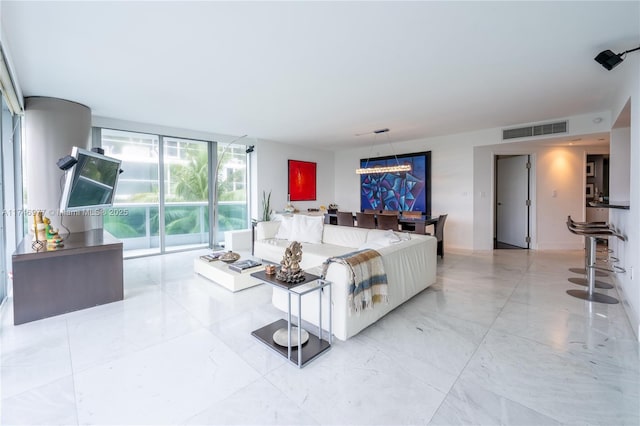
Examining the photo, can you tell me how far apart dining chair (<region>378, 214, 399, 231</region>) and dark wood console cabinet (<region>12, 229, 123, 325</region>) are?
154 inches

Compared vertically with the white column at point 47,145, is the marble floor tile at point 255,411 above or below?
below

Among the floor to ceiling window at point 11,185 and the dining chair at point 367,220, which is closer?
the floor to ceiling window at point 11,185

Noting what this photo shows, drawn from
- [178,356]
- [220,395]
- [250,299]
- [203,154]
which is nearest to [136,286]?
[250,299]

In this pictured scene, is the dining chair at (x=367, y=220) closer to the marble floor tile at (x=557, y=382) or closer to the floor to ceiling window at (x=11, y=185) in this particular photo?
the marble floor tile at (x=557, y=382)

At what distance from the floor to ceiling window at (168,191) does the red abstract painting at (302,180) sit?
49.2 inches

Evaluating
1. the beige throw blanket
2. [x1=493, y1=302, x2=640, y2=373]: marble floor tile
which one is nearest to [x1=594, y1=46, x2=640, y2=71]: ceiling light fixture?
[x1=493, y1=302, x2=640, y2=373]: marble floor tile

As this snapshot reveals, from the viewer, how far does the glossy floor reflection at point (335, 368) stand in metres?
1.60

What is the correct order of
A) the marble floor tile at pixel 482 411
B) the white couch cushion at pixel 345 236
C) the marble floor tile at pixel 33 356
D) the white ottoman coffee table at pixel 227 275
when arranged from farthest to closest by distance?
the white couch cushion at pixel 345 236 → the white ottoman coffee table at pixel 227 275 → the marble floor tile at pixel 33 356 → the marble floor tile at pixel 482 411

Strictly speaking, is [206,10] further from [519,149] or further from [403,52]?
[519,149]

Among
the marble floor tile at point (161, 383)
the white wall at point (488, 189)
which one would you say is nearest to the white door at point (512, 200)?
the white wall at point (488, 189)

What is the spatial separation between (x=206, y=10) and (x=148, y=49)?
914mm

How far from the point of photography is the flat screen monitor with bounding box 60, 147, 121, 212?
9.70ft

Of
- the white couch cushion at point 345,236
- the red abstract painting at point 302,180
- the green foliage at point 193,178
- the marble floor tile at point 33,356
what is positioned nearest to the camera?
the marble floor tile at point 33,356

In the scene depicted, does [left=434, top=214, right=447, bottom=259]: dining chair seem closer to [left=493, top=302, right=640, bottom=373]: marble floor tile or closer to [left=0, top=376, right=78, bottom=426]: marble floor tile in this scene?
[left=493, top=302, right=640, bottom=373]: marble floor tile
